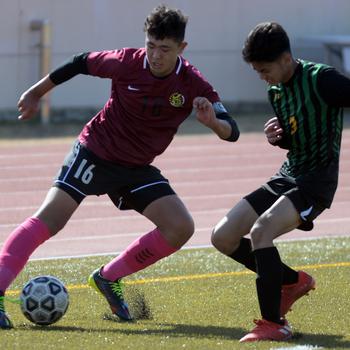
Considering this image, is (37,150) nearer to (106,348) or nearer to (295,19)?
(295,19)

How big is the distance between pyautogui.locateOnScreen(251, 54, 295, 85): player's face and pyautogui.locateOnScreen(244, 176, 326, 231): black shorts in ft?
1.90

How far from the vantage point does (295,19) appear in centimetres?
2428

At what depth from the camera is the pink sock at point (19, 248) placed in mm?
5777

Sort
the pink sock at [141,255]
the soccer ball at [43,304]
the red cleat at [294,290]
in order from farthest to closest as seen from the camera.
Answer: the pink sock at [141,255], the red cleat at [294,290], the soccer ball at [43,304]

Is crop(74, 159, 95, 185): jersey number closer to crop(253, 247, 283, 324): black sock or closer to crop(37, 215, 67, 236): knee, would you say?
crop(37, 215, 67, 236): knee

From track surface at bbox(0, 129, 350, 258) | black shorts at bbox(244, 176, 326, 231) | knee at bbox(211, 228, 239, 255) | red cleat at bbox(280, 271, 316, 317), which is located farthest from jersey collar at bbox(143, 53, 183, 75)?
track surface at bbox(0, 129, 350, 258)

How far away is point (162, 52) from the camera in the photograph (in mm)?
5926

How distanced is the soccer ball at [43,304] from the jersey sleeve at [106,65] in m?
1.33

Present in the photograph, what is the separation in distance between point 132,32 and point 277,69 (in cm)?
1706

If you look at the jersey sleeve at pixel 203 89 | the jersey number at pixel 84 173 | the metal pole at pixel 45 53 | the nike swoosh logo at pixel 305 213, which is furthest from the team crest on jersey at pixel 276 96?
the metal pole at pixel 45 53

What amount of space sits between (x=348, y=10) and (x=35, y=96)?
65.0ft

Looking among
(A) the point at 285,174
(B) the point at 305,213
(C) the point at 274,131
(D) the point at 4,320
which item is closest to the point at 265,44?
(C) the point at 274,131

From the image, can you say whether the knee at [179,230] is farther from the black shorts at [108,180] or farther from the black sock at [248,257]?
the black sock at [248,257]

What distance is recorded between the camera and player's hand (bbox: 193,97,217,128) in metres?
5.56
